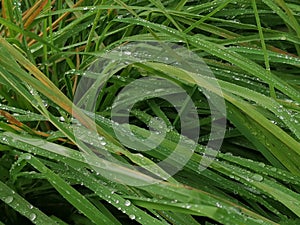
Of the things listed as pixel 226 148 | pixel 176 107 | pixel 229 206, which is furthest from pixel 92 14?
pixel 229 206

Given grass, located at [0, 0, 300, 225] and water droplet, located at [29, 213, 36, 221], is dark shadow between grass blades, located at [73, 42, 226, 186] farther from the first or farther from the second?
water droplet, located at [29, 213, 36, 221]

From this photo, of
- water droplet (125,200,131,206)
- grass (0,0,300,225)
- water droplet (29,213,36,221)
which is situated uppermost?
grass (0,0,300,225)

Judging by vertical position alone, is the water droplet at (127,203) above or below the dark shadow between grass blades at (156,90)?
below

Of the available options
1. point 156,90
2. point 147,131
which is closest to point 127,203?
point 147,131

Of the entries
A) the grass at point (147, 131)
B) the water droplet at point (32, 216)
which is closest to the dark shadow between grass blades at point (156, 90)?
the grass at point (147, 131)

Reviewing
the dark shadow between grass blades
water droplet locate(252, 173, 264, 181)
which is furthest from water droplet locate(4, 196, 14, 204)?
water droplet locate(252, 173, 264, 181)

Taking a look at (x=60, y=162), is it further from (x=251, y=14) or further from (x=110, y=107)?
(x=251, y=14)

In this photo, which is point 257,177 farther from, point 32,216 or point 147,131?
point 32,216

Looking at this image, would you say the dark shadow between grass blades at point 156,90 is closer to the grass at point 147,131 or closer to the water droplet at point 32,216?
the grass at point 147,131

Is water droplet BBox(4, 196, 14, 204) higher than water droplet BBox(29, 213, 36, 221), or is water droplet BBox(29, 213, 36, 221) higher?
water droplet BBox(4, 196, 14, 204)
